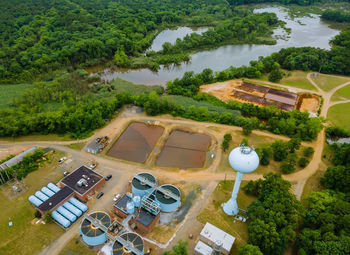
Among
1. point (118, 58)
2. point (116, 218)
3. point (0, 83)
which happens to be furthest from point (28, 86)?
point (116, 218)

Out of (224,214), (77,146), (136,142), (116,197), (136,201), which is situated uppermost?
(136,201)

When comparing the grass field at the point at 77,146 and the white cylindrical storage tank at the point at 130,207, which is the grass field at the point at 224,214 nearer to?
the white cylindrical storage tank at the point at 130,207

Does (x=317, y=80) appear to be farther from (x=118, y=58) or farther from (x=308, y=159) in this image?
(x=118, y=58)

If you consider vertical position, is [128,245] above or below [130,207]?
below

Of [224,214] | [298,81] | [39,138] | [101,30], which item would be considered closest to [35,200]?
[39,138]

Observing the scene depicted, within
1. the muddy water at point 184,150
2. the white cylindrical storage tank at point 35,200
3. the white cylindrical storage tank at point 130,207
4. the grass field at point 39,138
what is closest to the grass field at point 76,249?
the white cylindrical storage tank at point 130,207

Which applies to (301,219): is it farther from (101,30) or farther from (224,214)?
(101,30)

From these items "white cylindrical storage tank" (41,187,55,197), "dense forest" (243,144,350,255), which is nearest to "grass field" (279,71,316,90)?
"dense forest" (243,144,350,255)
